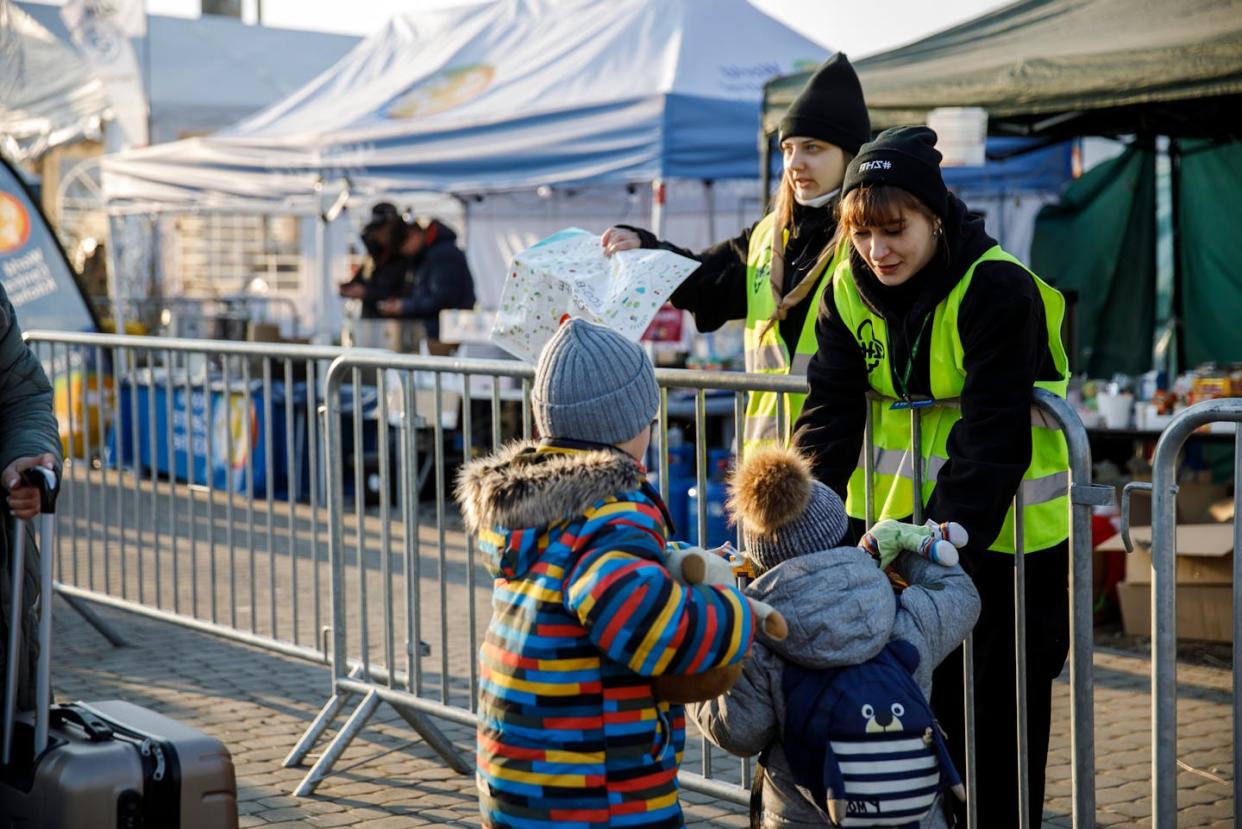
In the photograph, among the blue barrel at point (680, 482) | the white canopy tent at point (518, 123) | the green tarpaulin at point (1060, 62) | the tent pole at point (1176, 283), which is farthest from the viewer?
the tent pole at point (1176, 283)

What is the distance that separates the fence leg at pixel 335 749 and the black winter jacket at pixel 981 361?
2.56m

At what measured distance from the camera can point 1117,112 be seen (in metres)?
9.41

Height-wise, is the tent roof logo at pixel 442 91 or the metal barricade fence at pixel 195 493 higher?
the tent roof logo at pixel 442 91

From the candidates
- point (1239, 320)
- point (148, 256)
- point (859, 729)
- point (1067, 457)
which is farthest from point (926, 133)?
point (148, 256)

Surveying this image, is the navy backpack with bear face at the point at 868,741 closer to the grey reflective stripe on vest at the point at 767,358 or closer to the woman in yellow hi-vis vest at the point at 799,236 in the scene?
the woman in yellow hi-vis vest at the point at 799,236

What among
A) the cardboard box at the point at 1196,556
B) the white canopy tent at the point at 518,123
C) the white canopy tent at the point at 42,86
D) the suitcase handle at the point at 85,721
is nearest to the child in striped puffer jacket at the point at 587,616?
the suitcase handle at the point at 85,721

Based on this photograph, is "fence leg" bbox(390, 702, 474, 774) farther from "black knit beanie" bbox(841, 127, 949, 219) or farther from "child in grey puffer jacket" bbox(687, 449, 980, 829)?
"black knit beanie" bbox(841, 127, 949, 219)

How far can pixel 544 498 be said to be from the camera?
104 inches

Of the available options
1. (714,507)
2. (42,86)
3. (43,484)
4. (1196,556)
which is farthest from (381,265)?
(42,86)

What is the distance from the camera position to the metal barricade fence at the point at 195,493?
6.32 metres

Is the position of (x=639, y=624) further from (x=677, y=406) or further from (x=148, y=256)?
(x=148, y=256)

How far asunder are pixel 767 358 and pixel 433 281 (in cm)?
802

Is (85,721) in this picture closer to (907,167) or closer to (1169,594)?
(907,167)

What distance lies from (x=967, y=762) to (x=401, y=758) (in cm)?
252
